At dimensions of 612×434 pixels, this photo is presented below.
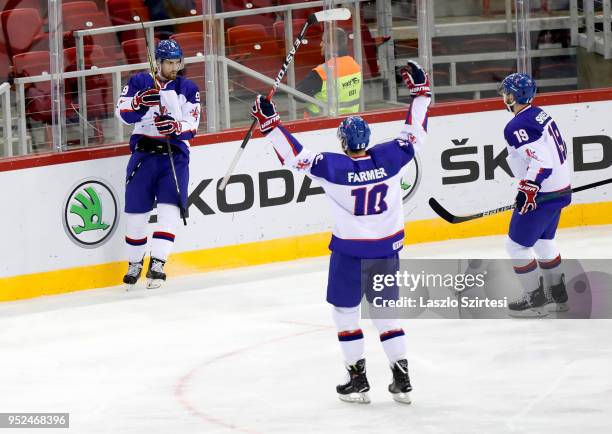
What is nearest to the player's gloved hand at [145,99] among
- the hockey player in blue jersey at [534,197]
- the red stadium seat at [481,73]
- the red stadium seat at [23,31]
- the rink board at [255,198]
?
the rink board at [255,198]

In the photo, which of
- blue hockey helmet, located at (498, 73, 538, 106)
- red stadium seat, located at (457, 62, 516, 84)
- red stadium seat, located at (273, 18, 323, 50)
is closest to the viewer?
blue hockey helmet, located at (498, 73, 538, 106)

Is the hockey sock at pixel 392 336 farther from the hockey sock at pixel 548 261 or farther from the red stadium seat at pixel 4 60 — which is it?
the red stadium seat at pixel 4 60

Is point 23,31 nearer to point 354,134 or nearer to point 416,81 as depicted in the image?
point 416,81

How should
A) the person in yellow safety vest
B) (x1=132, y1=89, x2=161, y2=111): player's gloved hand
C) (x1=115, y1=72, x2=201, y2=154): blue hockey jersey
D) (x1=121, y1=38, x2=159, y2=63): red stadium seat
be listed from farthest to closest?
the person in yellow safety vest
(x1=121, y1=38, x2=159, y2=63): red stadium seat
(x1=115, y1=72, x2=201, y2=154): blue hockey jersey
(x1=132, y1=89, x2=161, y2=111): player's gloved hand

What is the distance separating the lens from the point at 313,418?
486cm

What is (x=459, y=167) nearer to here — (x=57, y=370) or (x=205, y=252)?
(x=205, y=252)

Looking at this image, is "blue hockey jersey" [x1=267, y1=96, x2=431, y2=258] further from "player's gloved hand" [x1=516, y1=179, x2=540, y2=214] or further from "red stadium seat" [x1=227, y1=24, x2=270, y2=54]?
"red stadium seat" [x1=227, y1=24, x2=270, y2=54]

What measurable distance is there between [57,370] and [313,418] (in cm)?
155

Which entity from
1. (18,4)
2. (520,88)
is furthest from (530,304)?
(18,4)

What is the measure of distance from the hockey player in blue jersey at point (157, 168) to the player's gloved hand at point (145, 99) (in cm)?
9

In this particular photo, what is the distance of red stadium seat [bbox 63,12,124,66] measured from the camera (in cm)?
787

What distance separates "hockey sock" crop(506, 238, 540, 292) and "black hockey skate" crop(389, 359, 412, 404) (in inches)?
70.5

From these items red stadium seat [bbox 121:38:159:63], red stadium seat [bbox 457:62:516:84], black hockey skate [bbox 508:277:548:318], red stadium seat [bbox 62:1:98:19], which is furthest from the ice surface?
red stadium seat [bbox 457:62:516:84]

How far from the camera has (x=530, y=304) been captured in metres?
6.68
